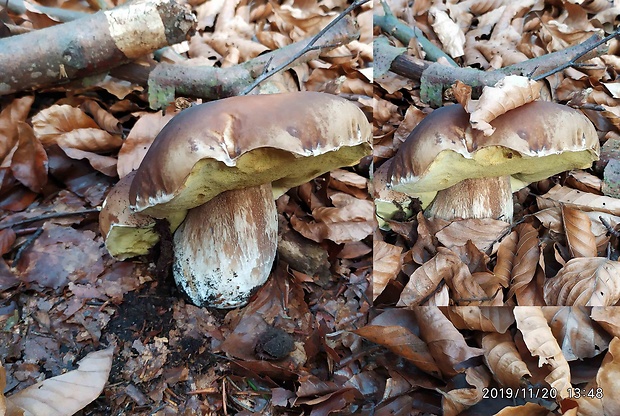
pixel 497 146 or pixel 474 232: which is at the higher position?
pixel 497 146

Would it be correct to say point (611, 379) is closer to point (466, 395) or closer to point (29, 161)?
point (466, 395)

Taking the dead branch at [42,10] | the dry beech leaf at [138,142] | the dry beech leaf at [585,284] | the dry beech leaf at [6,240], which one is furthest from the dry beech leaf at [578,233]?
the dead branch at [42,10]

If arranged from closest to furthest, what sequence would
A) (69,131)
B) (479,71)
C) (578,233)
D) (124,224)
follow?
(578,233) < (124,224) < (479,71) < (69,131)

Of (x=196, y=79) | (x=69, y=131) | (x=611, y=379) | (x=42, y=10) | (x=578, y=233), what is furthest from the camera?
(x=42, y=10)

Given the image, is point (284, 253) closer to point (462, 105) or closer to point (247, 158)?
point (247, 158)

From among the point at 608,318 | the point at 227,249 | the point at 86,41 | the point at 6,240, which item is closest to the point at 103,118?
the point at 86,41

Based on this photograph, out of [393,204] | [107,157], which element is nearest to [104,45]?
[107,157]

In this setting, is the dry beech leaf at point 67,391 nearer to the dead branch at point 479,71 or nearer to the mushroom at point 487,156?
the mushroom at point 487,156
